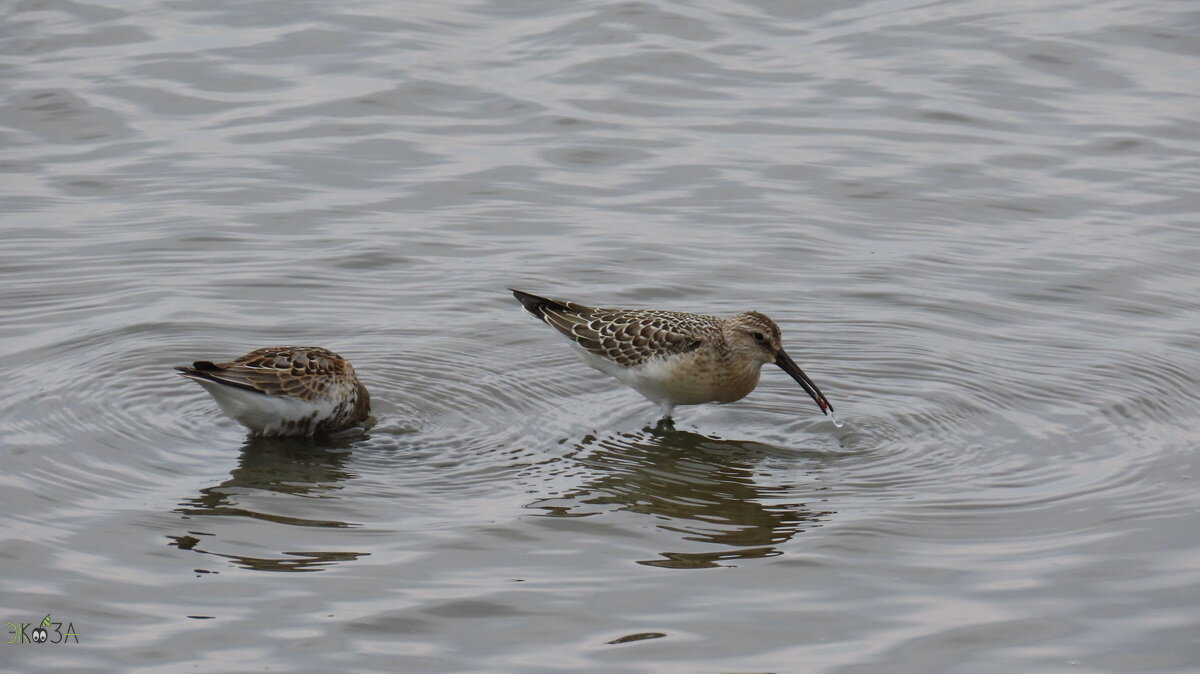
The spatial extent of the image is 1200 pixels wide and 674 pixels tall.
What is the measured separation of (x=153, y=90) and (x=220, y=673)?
11.4 m

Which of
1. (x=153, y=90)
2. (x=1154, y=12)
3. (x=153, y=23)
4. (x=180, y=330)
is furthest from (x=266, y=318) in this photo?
(x=1154, y=12)

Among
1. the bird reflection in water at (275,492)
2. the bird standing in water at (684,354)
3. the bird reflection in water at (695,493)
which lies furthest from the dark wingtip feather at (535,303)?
the bird reflection in water at (275,492)

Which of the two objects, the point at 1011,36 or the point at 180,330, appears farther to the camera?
the point at 1011,36

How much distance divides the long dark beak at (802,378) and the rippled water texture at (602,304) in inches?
10.4

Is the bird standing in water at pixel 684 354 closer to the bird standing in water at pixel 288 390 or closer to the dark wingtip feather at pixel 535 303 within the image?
the dark wingtip feather at pixel 535 303

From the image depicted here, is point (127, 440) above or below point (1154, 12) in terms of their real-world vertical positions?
below

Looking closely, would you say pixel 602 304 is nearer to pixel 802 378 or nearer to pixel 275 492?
pixel 802 378

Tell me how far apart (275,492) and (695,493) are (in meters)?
2.32

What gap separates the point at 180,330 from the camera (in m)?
10.9

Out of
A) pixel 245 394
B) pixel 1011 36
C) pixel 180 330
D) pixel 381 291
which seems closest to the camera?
pixel 245 394

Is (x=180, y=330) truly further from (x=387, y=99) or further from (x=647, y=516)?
(x=387, y=99)

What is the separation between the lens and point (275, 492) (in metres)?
8.49

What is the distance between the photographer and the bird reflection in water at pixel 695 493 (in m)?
7.99

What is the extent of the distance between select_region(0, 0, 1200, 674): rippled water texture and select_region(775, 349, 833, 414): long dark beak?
264 mm
